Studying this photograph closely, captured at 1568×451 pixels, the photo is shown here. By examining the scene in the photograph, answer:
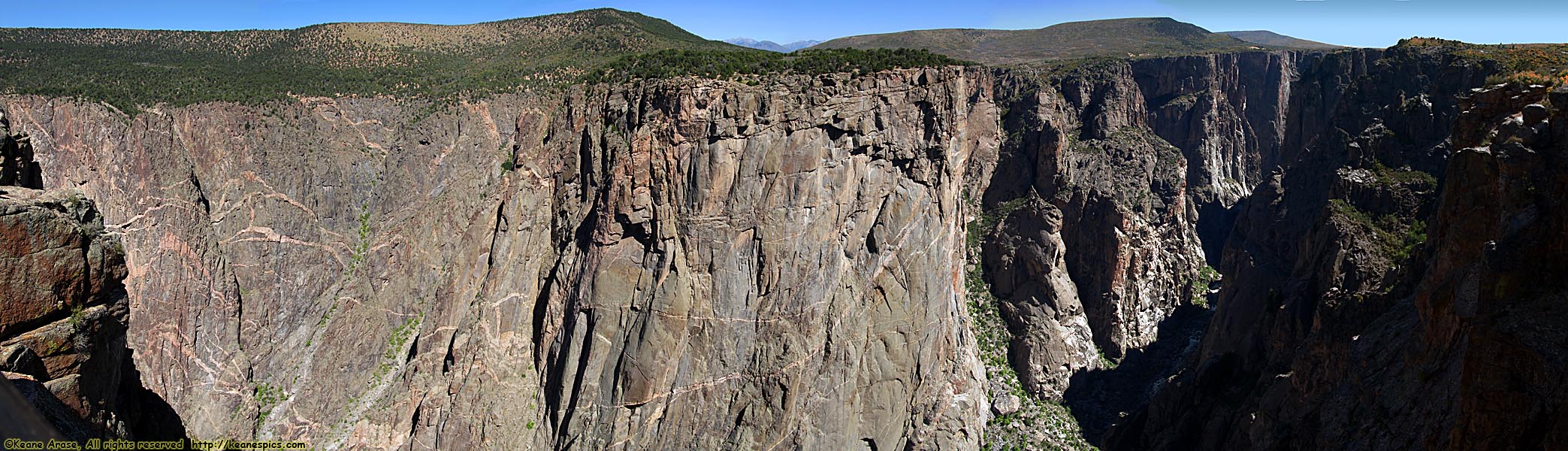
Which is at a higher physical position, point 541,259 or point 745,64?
point 745,64

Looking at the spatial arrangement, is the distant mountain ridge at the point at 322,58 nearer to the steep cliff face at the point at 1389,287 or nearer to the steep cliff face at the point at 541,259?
the steep cliff face at the point at 541,259

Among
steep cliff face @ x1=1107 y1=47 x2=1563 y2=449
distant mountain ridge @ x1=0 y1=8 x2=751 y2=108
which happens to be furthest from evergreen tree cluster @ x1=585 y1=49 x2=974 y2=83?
steep cliff face @ x1=1107 y1=47 x2=1563 y2=449

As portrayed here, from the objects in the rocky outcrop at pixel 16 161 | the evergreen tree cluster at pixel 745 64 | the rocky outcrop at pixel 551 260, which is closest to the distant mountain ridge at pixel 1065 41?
the evergreen tree cluster at pixel 745 64

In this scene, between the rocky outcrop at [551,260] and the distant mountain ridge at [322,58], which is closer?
the rocky outcrop at [551,260]

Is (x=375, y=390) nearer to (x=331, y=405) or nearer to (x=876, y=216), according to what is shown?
(x=331, y=405)

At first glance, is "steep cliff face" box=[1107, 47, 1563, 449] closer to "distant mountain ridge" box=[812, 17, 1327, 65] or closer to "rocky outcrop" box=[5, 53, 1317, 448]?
"rocky outcrop" box=[5, 53, 1317, 448]

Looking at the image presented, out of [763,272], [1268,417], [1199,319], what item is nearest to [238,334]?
[763,272]

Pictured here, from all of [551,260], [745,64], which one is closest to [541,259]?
[551,260]

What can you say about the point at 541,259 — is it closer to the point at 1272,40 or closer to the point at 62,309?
the point at 62,309
